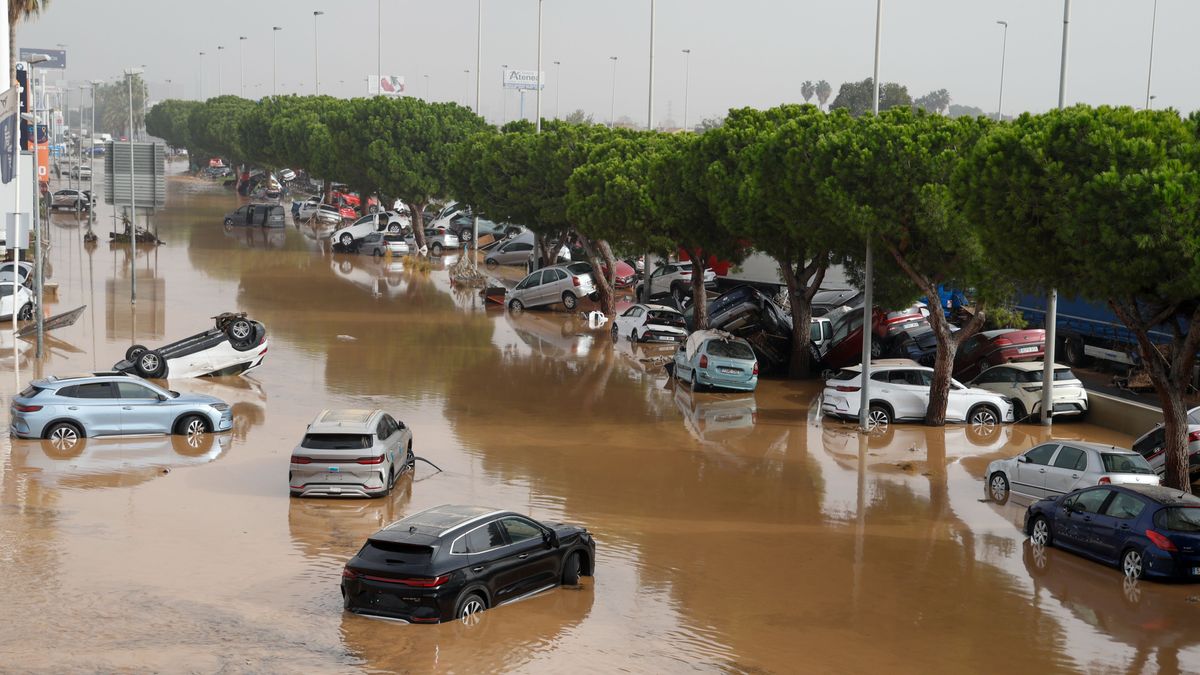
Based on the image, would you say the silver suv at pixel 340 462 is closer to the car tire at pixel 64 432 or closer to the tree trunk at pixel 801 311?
the car tire at pixel 64 432

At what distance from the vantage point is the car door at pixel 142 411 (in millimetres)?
23375

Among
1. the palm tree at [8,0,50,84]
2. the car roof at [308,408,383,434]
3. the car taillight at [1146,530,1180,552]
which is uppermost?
the palm tree at [8,0,50,84]

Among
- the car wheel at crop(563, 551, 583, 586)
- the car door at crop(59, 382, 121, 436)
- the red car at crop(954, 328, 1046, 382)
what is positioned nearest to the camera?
the car wheel at crop(563, 551, 583, 586)

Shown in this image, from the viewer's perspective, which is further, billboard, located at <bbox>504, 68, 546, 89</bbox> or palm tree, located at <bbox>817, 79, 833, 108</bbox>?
palm tree, located at <bbox>817, 79, 833, 108</bbox>

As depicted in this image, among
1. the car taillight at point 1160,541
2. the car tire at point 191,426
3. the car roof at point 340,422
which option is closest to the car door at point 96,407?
the car tire at point 191,426

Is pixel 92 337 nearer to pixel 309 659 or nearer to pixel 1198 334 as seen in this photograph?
pixel 309 659

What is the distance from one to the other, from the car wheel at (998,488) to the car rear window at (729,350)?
991 cm

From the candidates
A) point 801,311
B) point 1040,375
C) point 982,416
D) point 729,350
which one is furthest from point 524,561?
point 801,311

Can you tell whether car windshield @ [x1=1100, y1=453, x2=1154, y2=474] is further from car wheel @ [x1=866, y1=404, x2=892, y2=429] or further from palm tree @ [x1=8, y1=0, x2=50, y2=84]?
palm tree @ [x1=8, y1=0, x2=50, y2=84]

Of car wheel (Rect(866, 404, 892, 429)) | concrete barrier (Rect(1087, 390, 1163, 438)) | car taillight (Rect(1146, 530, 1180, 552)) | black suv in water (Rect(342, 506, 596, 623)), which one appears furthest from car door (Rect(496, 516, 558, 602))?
concrete barrier (Rect(1087, 390, 1163, 438))

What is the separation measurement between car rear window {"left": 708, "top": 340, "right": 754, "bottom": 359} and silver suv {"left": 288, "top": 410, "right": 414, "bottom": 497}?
12.3m

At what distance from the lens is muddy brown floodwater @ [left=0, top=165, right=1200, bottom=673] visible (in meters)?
13.1


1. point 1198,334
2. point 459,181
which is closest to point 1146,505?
point 1198,334

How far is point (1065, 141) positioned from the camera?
59.7 feet
